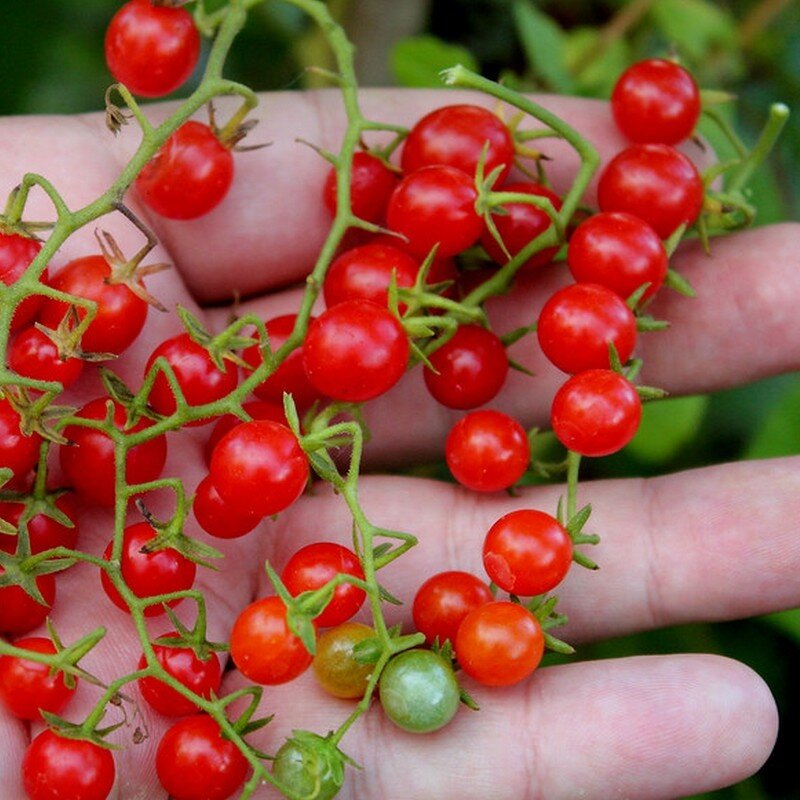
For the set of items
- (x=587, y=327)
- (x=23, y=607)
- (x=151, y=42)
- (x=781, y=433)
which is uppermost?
(x=151, y=42)

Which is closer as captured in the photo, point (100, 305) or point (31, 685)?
point (31, 685)

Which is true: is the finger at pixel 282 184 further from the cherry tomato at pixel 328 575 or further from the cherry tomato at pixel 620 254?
the cherry tomato at pixel 328 575

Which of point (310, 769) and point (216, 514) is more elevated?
point (216, 514)

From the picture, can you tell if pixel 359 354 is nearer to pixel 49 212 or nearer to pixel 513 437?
pixel 513 437

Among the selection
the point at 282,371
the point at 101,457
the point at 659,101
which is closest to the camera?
the point at 101,457

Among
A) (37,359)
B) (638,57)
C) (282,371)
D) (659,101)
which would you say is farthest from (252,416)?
(638,57)

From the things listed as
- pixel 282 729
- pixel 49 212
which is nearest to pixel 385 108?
pixel 49 212

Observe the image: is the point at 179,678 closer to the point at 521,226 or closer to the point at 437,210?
the point at 437,210
